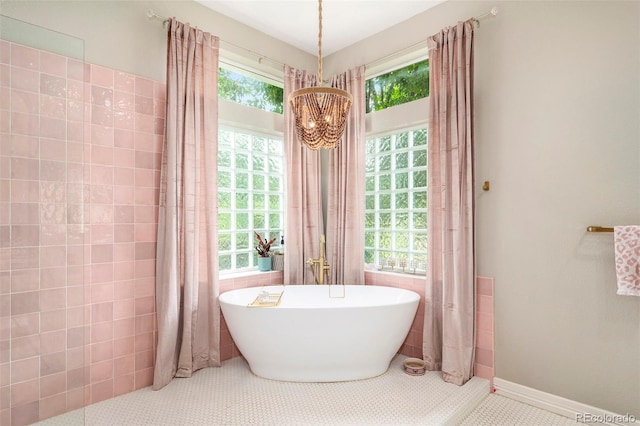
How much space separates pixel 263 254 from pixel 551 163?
2371mm

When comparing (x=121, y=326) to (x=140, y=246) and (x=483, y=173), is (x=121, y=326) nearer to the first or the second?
(x=140, y=246)

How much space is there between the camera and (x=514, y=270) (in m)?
2.52

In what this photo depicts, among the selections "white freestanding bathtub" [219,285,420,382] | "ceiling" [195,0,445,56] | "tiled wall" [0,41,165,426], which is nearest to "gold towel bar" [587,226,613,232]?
"white freestanding bathtub" [219,285,420,382]

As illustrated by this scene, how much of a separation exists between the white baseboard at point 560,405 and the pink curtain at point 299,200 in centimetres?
177

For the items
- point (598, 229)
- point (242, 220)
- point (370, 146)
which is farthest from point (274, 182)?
point (598, 229)

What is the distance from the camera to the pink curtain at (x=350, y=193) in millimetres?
3355

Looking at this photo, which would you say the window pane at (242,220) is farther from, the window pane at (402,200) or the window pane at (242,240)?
the window pane at (402,200)

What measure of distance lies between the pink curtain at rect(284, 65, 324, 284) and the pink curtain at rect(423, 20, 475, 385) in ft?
3.93

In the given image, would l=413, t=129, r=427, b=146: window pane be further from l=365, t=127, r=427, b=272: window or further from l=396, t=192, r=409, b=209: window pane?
l=396, t=192, r=409, b=209: window pane

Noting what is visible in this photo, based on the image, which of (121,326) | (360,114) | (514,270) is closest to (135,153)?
(121,326)

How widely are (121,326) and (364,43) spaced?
3.10m

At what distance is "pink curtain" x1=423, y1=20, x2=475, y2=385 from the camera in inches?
102

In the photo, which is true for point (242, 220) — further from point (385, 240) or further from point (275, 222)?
point (385, 240)

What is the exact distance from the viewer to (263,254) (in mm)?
3410
